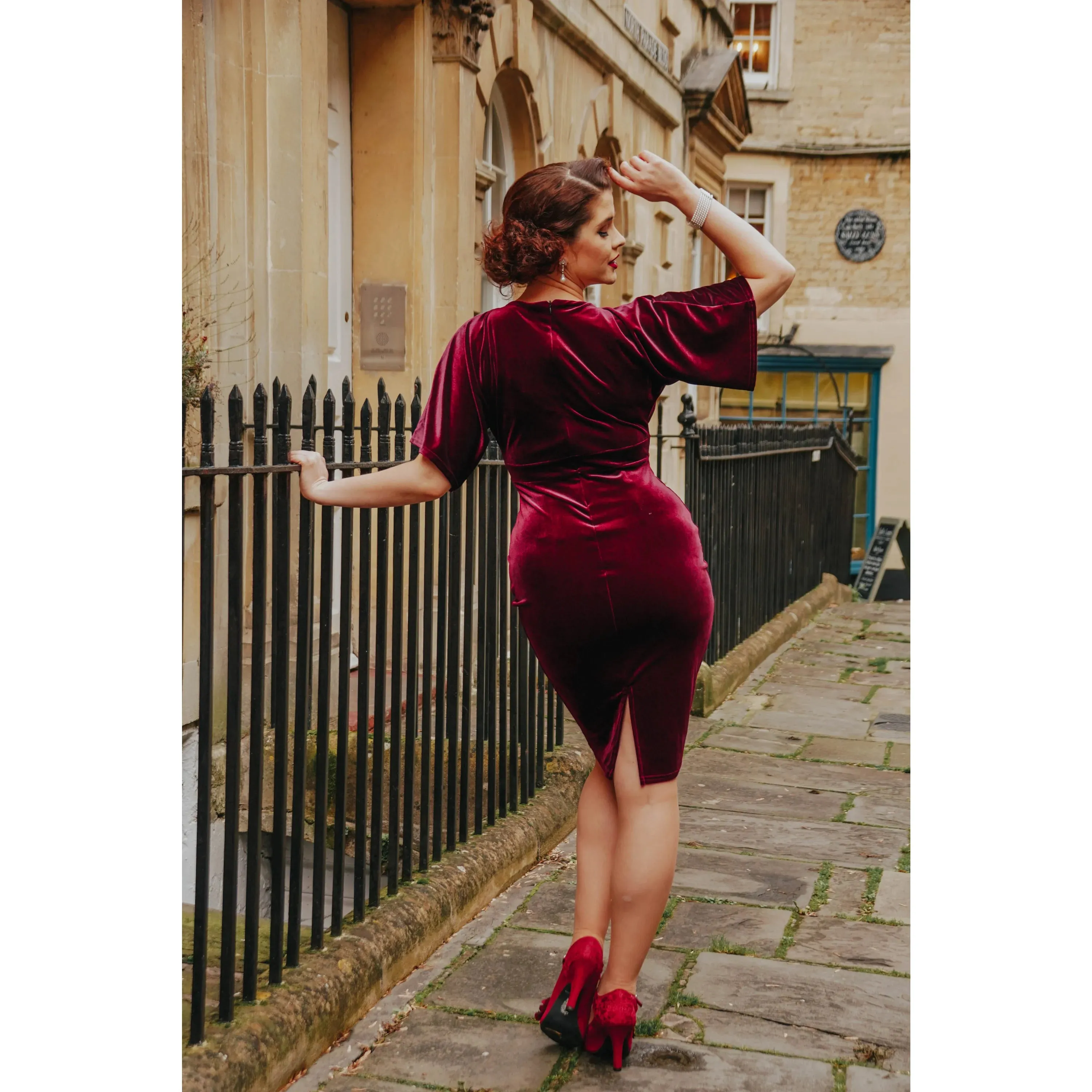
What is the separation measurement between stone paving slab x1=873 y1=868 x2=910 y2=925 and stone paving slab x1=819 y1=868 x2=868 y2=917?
5cm

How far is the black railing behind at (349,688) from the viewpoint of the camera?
9.23 ft

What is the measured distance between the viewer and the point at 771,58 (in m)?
22.0

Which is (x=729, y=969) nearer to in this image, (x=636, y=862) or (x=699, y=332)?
(x=636, y=862)

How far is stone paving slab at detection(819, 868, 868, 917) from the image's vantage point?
4.01m

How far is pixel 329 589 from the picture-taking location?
3365mm

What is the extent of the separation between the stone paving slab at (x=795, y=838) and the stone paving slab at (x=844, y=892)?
86 millimetres

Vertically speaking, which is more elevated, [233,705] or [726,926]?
[233,705]

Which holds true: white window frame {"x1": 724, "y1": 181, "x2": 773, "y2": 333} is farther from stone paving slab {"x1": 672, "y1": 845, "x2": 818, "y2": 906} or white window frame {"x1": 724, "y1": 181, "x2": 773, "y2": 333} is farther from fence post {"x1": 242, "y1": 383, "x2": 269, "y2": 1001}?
fence post {"x1": 242, "y1": 383, "x2": 269, "y2": 1001}

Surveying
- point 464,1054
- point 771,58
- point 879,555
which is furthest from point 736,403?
point 464,1054

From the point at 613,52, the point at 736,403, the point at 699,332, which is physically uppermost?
the point at 613,52

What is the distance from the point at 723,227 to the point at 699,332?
241 mm

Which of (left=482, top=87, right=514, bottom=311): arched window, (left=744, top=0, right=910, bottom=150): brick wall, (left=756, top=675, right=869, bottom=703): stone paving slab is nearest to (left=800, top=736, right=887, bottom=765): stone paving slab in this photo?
(left=756, top=675, right=869, bottom=703): stone paving slab

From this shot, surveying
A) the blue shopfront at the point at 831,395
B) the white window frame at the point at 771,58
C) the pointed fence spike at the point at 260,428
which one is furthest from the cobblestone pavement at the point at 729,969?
the white window frame at the point at 771,58

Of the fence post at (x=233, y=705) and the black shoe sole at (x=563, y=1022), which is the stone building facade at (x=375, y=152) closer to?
the fence post at (x=233, y=705)
